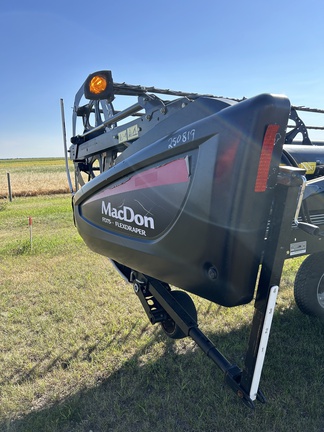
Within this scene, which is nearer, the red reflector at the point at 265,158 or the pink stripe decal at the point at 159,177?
the red reflector at the point at 265,158

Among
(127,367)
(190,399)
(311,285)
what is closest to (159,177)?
(190,399)

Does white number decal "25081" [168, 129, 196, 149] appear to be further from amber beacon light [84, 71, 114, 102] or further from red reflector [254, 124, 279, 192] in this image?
amber beacon light [84, 71, 114, 102]

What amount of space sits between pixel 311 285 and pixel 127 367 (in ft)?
6.19

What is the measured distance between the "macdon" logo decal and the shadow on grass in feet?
4.04

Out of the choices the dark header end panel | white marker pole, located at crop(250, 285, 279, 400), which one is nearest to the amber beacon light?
the dark header end panel

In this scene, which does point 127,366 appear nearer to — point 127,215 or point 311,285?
point 127,215

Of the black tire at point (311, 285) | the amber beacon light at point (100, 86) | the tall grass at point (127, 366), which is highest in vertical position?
the amber beacon light at point (100, 86)

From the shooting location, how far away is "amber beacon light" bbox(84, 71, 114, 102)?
92.3 inches

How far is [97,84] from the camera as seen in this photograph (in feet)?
7.83

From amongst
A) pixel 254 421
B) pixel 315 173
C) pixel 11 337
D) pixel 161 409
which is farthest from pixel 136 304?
pixel 315 173

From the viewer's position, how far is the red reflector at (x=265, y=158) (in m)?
1.45

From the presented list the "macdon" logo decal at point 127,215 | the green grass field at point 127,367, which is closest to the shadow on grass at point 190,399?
the green grass field at point 127,367

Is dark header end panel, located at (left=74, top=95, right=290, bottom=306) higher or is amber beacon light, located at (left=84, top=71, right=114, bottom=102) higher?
amber beacon light, located at (left=84, top=71, right=114, bottom=102)

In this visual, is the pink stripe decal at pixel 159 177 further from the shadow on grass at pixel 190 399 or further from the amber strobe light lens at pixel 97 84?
the shadow on grass at pixel 190 399
